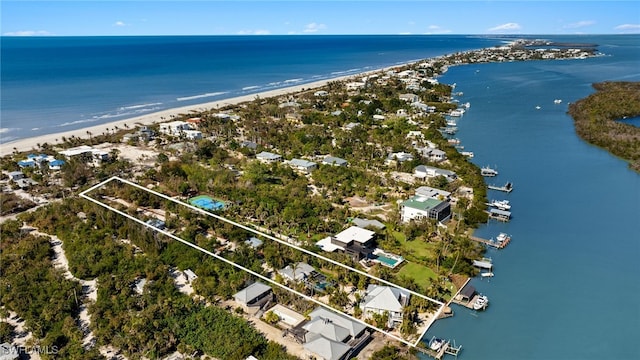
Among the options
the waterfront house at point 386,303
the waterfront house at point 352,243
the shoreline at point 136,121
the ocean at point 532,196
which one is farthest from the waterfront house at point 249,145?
the waterfront house at point 386,303

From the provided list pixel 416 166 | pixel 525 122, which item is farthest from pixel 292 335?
pixel 525 122

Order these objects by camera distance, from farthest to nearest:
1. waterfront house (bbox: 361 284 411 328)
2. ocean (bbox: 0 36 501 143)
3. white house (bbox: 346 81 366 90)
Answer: white house (bbox: 346 81 366 90) < ocean (bbox: 0 36 501 143) < waterfront house (bbox: 361 284 411 328)

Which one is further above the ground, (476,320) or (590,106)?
(590,106)

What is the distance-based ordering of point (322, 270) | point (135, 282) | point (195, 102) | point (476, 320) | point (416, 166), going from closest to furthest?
point (476, 320) → point (135, 282) → point (322, 270) → point (416, 166) → point (195, 102)

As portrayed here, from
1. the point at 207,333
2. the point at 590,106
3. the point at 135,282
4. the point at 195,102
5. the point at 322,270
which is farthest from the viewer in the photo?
the point at 195,102

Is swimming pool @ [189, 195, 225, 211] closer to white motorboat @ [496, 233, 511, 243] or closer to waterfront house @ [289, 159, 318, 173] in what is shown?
waterfront house @ [289, 159, 318, 173]

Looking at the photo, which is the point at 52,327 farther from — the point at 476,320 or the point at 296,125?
the point at 296,125

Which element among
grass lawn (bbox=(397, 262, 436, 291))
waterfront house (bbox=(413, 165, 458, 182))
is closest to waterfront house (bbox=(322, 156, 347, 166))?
waterfront house (bbox=(413, 165, 458, 182))

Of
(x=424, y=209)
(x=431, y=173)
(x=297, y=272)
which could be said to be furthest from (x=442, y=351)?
(x=431, y=173)
